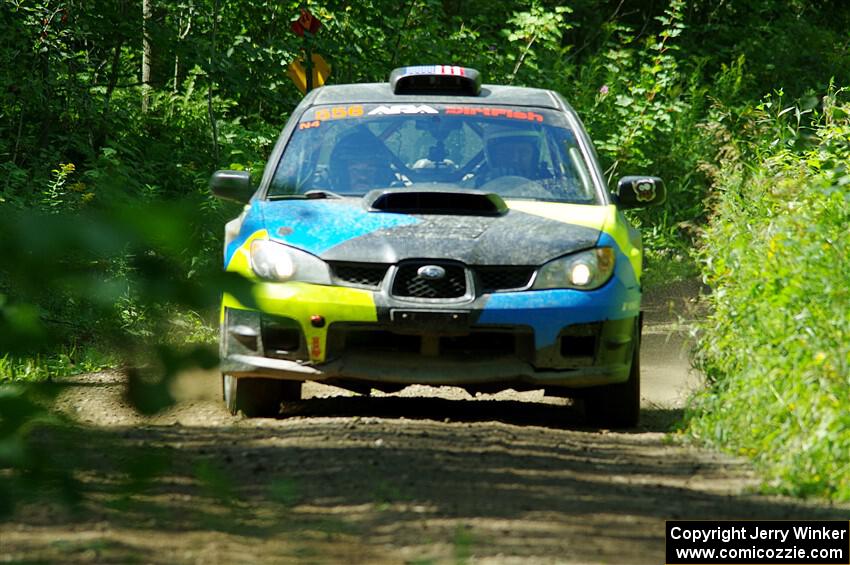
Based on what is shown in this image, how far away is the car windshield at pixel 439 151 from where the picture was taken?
7.52 metres

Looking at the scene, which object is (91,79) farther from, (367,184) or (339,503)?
(339,503)

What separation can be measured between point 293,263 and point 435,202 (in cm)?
81

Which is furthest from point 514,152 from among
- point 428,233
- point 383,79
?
point 383,79

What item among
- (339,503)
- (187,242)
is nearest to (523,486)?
(339,503)

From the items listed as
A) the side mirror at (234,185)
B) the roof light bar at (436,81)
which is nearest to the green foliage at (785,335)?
the roof light bar at (436,81)

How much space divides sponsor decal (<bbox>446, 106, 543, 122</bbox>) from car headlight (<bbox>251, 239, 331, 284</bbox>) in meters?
1.78

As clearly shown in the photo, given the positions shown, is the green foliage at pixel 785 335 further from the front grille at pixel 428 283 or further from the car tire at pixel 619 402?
the front grille at pixel 428 283

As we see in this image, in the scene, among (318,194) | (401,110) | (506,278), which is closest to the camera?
(506,278)

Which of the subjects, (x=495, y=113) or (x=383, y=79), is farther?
(x=383, y=79)

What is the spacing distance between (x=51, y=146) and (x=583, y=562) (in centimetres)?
1134

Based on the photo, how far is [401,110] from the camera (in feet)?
26.2

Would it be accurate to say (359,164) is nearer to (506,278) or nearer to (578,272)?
(506,278)

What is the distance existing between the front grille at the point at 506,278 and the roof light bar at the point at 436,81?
6.83 ft

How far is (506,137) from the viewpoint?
25.8ft
